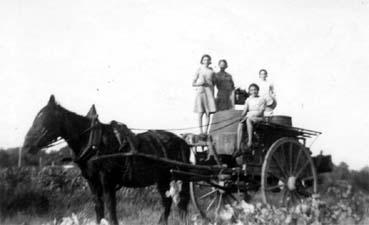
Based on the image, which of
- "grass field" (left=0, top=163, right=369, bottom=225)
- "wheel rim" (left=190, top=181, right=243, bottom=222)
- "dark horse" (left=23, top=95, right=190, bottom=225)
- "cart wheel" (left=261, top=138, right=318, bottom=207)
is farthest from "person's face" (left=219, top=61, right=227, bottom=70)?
"dark horse" (left=23, top=95, right=190, bottom=225)

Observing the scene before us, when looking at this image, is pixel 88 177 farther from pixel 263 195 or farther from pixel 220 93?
pixel 220 93

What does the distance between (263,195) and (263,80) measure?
2747 millimetres

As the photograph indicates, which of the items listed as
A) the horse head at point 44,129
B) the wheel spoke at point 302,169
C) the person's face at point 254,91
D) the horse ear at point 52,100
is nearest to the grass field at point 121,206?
the wheel spoke at point 302,169

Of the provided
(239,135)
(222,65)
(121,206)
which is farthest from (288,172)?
(121,206)

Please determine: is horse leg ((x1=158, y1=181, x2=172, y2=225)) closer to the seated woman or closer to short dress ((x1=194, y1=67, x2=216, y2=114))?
the seated woman

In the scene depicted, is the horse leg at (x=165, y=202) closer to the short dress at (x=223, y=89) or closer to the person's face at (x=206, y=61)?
the short dress at (x=223, y=89)

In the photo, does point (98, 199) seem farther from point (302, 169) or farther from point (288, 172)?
point (302, 169)

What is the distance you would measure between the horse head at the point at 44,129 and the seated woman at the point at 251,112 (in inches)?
124

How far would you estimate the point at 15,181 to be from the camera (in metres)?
12.0

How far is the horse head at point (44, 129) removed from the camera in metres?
7.22

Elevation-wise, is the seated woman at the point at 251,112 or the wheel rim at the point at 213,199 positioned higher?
the seated woman at the point at 251,112

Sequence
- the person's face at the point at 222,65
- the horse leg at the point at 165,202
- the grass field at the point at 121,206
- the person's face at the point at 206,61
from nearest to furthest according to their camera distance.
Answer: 1. the grass field at the point at 121,206
2. the horse leg at the point at 165,202
3. the person's face at the point at 206,61
4. the person's face at the point at 222,65

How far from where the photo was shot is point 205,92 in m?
10.4

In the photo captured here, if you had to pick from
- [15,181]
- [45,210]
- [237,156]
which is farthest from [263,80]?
[15,181]
